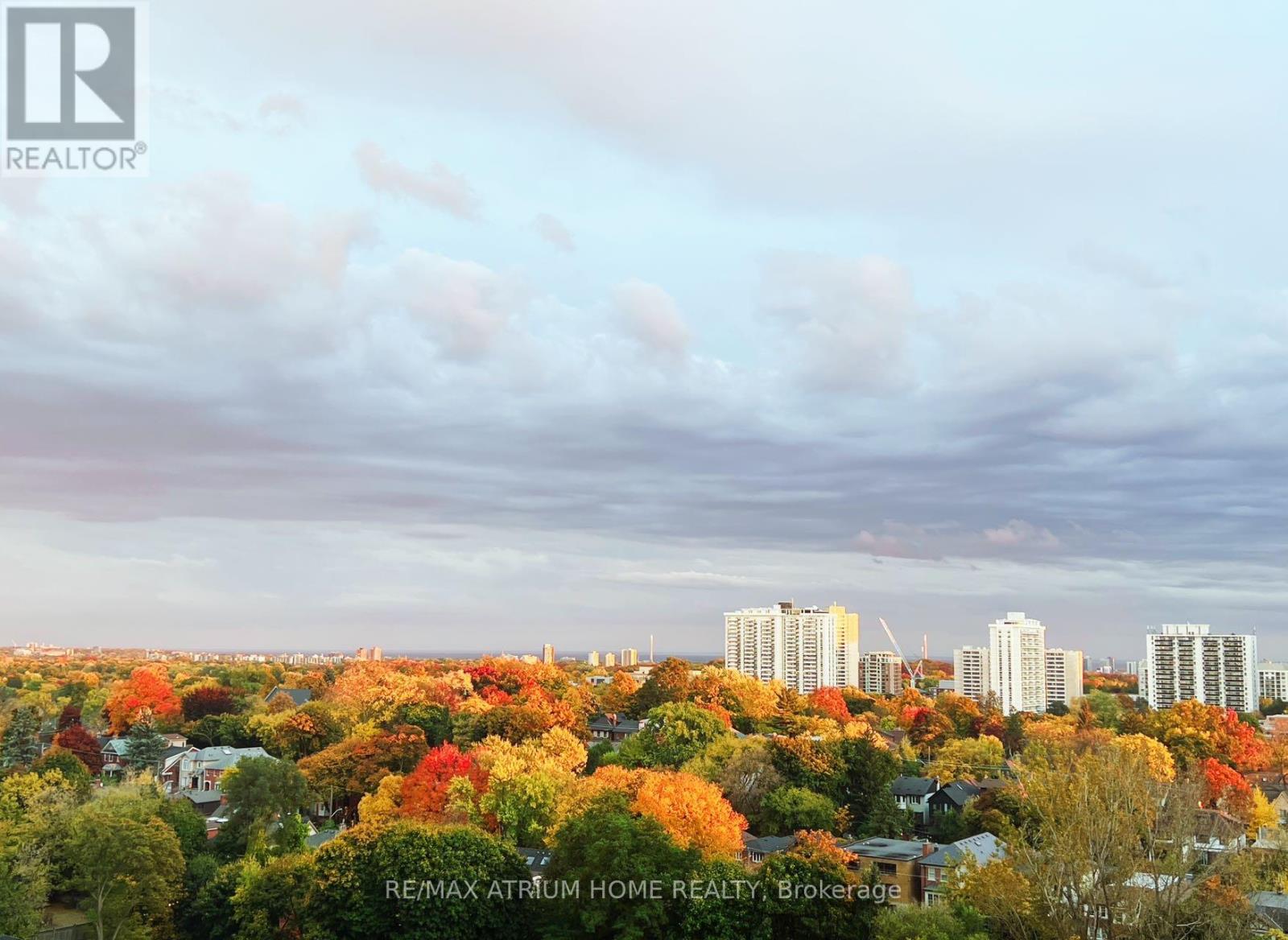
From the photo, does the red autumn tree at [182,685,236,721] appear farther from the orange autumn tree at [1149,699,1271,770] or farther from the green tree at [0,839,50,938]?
the orange autumn tree at [1149,699,1271,770]

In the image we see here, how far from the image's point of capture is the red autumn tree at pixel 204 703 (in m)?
55.9

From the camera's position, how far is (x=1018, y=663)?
10688cm

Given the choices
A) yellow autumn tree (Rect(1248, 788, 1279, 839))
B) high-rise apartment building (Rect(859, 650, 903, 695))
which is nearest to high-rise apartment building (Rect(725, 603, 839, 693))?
high-rise apartment building (Rect(859, 650, 903, 695))

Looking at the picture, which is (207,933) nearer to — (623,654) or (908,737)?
(908,737)

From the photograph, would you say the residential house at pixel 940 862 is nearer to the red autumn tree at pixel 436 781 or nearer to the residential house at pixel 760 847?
the residential house at pixel 760 847

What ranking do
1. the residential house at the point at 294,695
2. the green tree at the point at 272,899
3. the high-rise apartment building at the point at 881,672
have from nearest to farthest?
the green tree at the point at 272,899 → the residential house at the point at 294,695 → the high-rise apartment building at the point at 881,672

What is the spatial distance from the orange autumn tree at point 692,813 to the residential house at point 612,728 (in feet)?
80.1

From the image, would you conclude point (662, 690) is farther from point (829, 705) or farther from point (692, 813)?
point (692, 813)

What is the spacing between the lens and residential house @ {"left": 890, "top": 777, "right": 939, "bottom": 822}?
127 feet

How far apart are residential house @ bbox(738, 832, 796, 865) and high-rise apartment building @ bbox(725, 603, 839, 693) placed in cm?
7590

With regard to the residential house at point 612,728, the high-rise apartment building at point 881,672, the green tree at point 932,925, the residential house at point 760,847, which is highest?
the green tree at point 932,925

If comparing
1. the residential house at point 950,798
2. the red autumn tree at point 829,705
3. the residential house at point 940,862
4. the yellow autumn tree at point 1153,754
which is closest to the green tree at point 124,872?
the residential house at point 940,862

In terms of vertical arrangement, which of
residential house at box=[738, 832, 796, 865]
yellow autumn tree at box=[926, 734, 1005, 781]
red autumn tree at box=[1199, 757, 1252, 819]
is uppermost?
residential house at box=[738, 832, 796, 865]

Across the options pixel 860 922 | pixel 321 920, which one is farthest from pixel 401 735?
pixel 860 922
